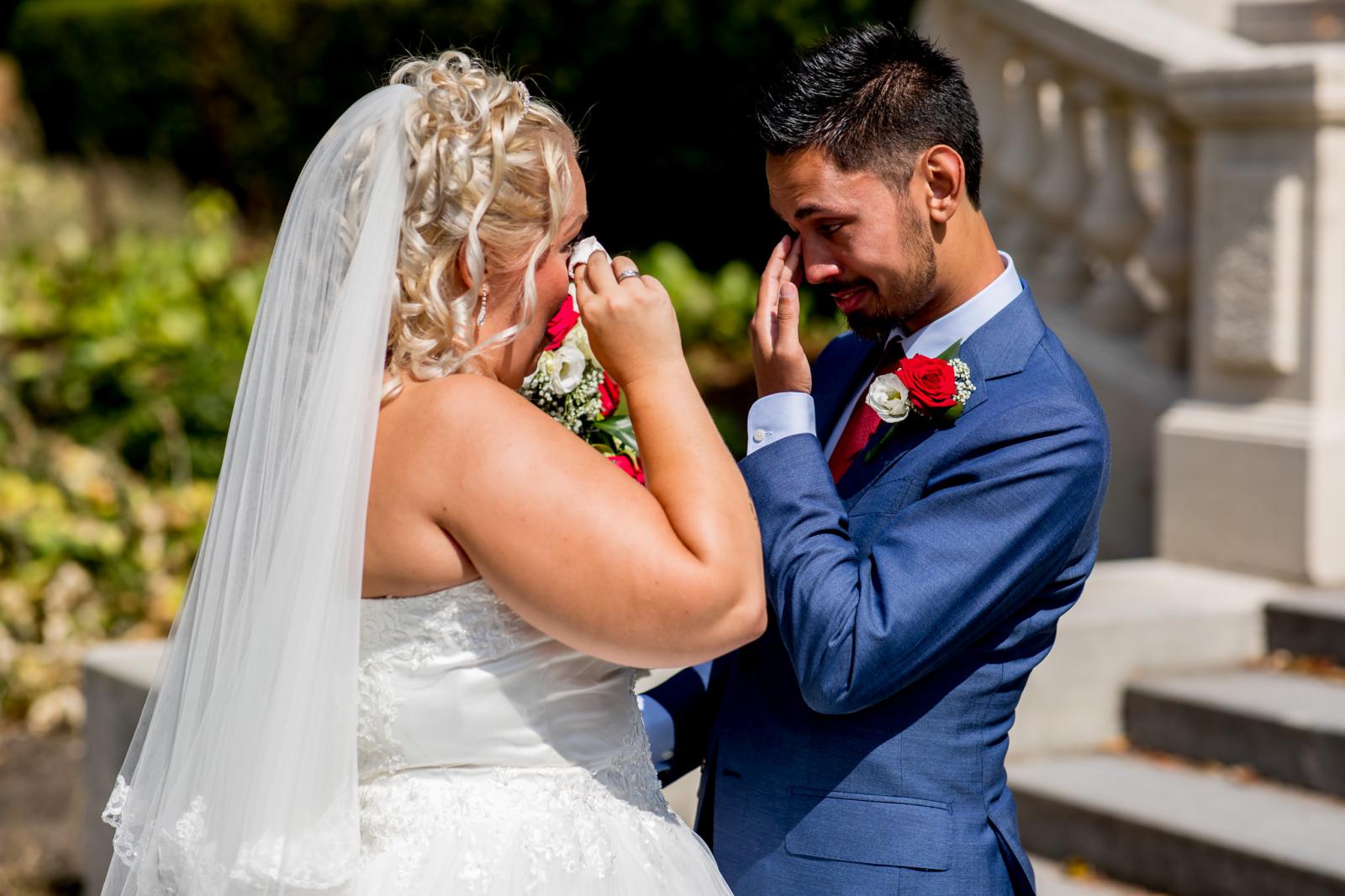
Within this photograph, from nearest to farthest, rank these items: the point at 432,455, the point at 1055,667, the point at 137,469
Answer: the point at 432,455 < the point at 1055,667 < the point at 137,469

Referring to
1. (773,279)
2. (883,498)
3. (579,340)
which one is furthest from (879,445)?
(579,340)

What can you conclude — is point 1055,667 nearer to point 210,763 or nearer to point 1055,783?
point 1055,783

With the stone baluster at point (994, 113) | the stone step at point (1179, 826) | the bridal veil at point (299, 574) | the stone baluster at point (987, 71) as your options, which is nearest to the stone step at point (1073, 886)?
the stone step at point (1179, 826)

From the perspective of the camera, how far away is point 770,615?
2418 mm

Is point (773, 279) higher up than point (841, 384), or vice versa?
point (773, 279)

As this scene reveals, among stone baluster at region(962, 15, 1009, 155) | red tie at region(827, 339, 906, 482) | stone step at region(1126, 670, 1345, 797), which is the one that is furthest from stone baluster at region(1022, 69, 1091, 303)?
red tie at region(827, 339, 906, 482)

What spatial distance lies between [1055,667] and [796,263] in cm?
279

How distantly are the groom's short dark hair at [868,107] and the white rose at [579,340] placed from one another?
441 mm

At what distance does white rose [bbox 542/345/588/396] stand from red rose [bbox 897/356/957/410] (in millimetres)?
533

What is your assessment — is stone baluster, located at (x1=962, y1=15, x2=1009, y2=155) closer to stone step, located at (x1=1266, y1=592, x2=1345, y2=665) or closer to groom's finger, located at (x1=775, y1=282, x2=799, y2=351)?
stone step, located at (x1=1266, y1=592, x2=1345, y2=665)

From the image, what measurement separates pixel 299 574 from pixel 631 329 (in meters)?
0.60

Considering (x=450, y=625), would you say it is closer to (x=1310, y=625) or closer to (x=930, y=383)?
(x=930, y=383)

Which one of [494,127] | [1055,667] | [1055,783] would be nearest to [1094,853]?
[1055,783]

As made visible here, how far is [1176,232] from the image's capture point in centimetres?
567
